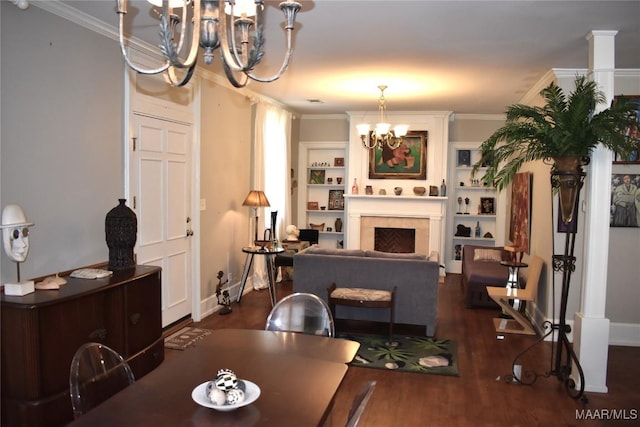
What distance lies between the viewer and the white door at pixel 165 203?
14.4 feet

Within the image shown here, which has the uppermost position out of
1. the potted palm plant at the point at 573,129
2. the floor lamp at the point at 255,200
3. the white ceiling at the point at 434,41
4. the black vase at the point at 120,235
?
the white ceiling at the point at 434,41

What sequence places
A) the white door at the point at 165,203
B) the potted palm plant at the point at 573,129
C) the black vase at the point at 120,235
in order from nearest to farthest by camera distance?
1. the potted palm plant at the point at 573,129
2. the black vase at the point at 120,235
3. the white door at the point at 165,203

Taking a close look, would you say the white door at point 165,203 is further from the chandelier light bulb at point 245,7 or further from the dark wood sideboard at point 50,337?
the chandelier light bulb at point 245,7

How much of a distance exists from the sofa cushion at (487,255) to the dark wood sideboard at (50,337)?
16.4 ft

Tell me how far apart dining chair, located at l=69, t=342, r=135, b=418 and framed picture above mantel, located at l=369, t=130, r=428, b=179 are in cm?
676

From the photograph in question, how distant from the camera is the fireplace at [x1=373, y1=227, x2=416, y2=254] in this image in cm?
856

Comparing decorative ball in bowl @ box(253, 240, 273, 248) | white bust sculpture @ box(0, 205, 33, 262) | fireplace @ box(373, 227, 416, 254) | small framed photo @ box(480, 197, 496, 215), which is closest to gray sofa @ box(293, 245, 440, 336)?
decorative ball in bowl @ box(253, 240, 273, 248)

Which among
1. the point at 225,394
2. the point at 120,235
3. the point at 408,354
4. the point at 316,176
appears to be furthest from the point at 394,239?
the point at 225,394

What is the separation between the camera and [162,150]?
4703 mm

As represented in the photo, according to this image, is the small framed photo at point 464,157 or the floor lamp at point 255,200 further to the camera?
the small framed photo at point 464,157

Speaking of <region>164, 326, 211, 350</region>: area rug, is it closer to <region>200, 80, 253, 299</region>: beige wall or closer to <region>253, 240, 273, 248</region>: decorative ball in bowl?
<region>200, 80, 253, 299</region>: beige wall

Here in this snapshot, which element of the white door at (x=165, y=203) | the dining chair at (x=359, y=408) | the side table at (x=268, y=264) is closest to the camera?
the dining chair at (x=359, y=408)

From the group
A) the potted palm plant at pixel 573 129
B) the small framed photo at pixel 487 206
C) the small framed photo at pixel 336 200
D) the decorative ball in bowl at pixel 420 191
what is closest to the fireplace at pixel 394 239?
the decorative ball in bowl at pixel 420 191

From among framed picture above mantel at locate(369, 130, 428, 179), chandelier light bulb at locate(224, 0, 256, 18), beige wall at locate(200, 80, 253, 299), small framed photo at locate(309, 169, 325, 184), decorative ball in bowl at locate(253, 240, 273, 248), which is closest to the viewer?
chandelier light bulb at locate(224, 0, 256, 18)
